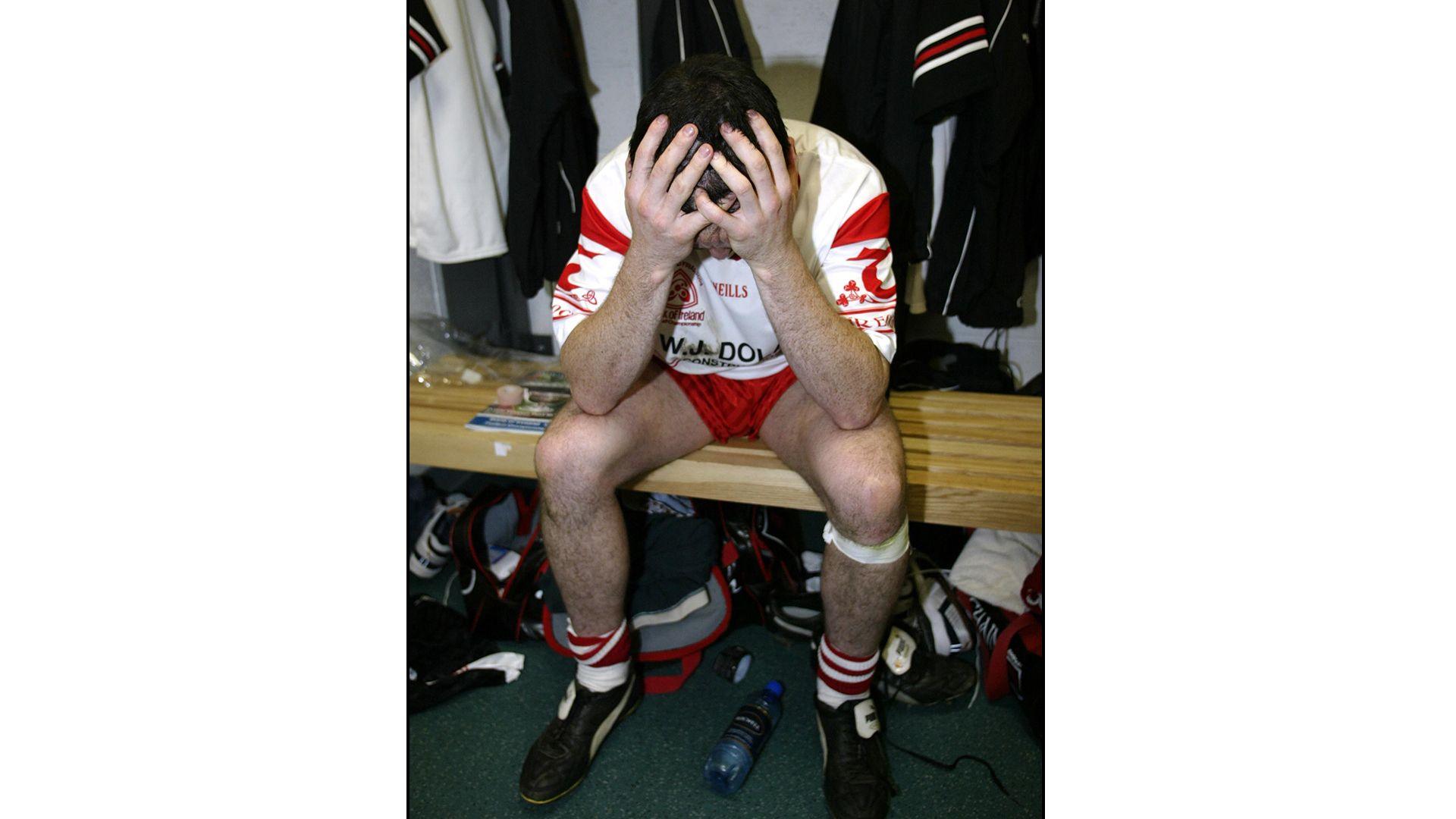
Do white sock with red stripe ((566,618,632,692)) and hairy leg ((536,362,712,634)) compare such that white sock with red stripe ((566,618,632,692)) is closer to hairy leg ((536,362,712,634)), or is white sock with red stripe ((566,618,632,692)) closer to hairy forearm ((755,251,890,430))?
hairy leg ((536,362,712,634))

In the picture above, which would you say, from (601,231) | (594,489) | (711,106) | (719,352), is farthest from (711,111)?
(594,489)

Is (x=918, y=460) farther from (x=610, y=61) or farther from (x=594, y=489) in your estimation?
(x=610, y=61)

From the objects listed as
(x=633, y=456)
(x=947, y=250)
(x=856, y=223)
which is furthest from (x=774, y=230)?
(x=947, y=250)

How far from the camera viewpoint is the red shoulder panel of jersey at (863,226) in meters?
1.15

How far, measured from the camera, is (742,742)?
47.5 inches

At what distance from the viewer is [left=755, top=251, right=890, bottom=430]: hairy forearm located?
1013 millimetres

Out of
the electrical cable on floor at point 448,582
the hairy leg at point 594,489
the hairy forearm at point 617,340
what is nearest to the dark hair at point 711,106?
the hairy forearm at point 617,340

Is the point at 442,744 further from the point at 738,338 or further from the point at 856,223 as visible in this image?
the point at 856,223

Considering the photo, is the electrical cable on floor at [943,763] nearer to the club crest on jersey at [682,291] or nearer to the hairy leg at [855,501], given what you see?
the hairy leg at [855,501]

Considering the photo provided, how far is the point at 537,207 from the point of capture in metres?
1.80

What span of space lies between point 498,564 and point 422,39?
1.08 metres

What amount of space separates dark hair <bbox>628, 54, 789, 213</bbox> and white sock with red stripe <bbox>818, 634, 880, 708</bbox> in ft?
2.32

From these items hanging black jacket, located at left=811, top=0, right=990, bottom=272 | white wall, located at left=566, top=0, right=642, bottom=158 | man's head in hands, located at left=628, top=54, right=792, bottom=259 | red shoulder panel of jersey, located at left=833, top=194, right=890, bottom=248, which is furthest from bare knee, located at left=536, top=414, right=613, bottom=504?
white wall, located at left=566, top=0, right=642, bottom=158

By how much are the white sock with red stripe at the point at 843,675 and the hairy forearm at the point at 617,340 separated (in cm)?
52
